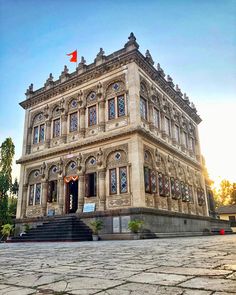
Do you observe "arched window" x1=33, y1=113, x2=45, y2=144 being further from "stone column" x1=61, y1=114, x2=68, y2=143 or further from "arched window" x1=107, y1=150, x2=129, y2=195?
"arched window" x1=107, y1=150, x2=129, y2=195

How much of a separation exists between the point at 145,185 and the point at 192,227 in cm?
741

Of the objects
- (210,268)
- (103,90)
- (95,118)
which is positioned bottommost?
(210,268)

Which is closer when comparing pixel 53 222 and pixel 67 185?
pixel 53 222

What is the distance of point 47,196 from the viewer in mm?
18812

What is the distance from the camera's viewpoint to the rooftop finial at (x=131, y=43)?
56.8 feet

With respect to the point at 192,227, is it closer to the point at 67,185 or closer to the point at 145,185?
the point at 145,185

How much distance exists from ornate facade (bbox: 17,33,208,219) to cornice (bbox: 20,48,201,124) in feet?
0.21

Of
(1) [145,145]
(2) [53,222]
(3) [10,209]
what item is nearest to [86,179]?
(2) [53,222]

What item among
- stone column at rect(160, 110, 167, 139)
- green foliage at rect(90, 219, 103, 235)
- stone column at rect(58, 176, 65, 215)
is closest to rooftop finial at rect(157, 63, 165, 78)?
stone column at rect(160, 110, 167, 139)

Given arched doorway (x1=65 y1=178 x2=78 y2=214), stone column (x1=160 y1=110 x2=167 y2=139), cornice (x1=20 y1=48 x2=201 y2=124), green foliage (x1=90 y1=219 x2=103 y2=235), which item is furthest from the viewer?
stone column (x1=160 y1=110 x2=167 y2=139)

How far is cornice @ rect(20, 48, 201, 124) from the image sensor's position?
57.8ft

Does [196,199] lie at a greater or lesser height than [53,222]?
greater

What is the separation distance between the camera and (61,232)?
14.2 metres

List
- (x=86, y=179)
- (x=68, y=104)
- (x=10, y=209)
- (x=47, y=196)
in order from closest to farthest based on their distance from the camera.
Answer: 1. (x=86, y=179)
2. (x=47, y=196)
3. (x=68, y=104)
4. (x=10, y=209)
